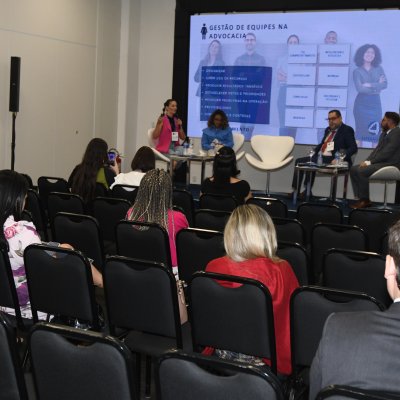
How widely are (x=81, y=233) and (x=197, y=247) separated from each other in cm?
80

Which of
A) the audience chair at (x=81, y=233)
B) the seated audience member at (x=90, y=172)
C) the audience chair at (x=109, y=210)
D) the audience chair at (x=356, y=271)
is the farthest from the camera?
the seated audience member at (x=90, y=172)

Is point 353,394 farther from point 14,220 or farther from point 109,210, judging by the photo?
point 109,210

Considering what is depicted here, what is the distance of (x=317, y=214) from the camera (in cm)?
538

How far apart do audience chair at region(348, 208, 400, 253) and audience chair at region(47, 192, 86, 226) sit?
2.19 metres

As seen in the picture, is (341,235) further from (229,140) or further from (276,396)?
(229,140)

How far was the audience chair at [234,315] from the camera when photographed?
268cm

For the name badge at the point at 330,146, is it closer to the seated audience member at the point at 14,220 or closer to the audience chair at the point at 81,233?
the audience chair at the point at 81,233

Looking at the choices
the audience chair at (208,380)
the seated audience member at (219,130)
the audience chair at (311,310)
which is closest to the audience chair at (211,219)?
the audience chair at (311,310)

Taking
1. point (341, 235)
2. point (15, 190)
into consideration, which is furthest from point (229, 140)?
point (15, 190)

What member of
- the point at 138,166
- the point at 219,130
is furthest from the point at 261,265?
the point at 219,130

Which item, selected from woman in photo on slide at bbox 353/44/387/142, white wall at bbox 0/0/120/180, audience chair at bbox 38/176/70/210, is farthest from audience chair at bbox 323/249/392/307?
woman in photo on slide at bbox 353/44/387/142

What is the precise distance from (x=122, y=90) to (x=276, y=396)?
10.3 metres

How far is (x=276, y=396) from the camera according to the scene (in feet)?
5.54

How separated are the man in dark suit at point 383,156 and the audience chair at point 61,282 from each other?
20.7ft
